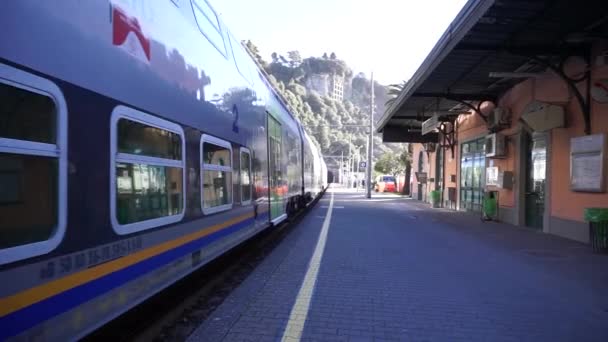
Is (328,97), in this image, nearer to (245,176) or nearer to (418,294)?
(245,176)

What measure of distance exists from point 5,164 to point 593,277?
315 inches

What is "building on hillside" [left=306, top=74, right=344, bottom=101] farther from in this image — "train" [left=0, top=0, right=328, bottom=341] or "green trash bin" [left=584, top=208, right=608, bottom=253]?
"train" [left=0, top=0, right=328, bottom=341]

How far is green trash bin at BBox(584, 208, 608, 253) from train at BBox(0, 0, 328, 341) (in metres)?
7.71

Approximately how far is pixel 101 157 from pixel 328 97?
115m

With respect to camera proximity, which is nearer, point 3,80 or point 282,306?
point 3,80

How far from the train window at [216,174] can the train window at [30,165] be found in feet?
8.65

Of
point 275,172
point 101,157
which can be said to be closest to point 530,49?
point 275,172

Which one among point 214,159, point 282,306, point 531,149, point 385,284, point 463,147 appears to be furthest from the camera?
point 463,147

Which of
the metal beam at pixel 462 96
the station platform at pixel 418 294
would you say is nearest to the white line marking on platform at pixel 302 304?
the station platform at pixel 418 294

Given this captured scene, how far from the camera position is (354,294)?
20.5ft

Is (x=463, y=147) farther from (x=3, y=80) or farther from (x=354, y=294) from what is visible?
(x=3, y=80)

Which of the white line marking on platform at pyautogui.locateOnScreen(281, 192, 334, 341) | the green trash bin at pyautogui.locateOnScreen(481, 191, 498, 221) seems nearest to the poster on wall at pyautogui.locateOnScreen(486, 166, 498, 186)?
the green trash bin at pyautogui.locateOnScreen(481, 191, 498, 221)

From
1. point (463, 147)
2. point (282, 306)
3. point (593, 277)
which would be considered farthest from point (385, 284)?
point (463, 147)

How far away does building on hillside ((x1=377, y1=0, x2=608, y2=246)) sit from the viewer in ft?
33.6
